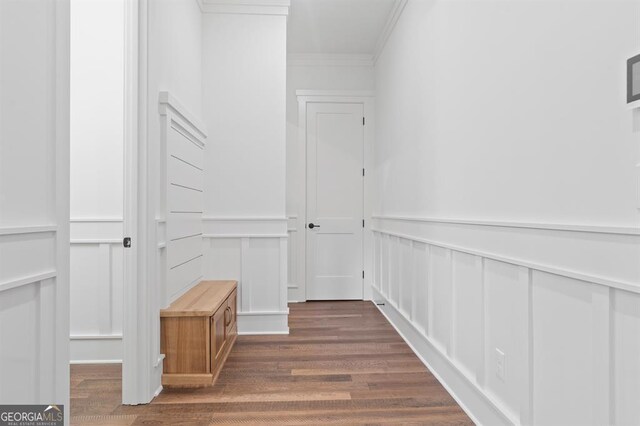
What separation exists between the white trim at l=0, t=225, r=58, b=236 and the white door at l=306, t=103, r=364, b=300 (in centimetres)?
321

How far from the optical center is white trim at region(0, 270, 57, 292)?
104 centimetres

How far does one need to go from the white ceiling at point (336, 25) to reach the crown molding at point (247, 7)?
18cm

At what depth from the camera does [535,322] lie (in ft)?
4.62

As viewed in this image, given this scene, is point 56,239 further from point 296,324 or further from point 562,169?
point 296,324

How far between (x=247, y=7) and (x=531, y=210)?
2.83m

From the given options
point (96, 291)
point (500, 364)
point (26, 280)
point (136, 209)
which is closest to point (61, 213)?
point (26, 280)

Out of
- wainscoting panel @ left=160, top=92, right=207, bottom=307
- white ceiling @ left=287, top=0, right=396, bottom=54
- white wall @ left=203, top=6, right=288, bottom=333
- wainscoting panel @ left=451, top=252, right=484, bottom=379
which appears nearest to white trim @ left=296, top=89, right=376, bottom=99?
white ceiling @ left=287, top=0, right=396, bottom=54

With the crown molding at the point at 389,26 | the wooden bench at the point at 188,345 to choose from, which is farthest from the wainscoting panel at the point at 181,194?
the crown molding at the point at 389,26

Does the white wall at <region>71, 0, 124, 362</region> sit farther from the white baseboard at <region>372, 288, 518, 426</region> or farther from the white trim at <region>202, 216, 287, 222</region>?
the white baseboard at <region>372, 288, 518, 426</region>

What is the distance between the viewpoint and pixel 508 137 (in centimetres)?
159

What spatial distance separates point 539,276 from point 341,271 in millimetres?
3093

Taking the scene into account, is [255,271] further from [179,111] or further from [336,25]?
[336,25]

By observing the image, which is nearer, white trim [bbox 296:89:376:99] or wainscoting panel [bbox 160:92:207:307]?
wainscoting panel [bbox 160:92:207:307]

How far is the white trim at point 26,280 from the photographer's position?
1044 mm
